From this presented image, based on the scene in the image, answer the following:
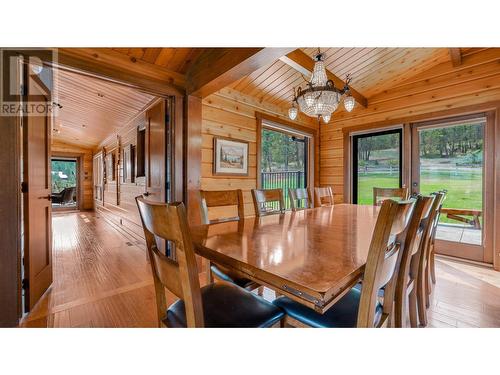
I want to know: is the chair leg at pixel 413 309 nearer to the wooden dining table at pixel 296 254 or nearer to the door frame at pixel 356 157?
the wooden dining table at pixel 296 254

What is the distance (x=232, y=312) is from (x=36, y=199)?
2.02 metres

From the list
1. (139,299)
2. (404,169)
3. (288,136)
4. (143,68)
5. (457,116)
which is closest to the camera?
(139,299)

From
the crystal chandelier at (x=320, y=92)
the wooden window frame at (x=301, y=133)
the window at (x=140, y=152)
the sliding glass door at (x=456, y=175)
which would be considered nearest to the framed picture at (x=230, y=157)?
the wooden window frame at (x=301, y=133)

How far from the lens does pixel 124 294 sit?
2.15 metres

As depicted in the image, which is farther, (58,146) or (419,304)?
(58,146)

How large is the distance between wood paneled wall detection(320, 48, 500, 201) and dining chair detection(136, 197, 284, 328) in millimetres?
3726

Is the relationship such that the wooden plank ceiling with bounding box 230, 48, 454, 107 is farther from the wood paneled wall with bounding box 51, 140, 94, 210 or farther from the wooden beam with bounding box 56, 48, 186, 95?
the wood paneled wall with bounding box 51, 140, 94, 210

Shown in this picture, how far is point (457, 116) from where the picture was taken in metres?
3.13

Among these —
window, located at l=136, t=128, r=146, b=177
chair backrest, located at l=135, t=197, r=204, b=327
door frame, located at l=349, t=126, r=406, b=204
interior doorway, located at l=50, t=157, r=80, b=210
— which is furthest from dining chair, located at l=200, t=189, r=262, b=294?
interior doorway, located at l=50, t=157, r=80, b=210
